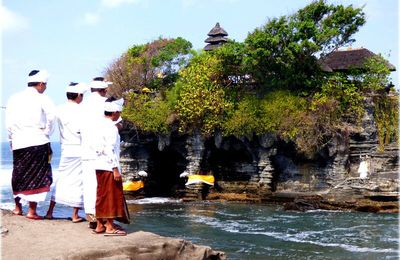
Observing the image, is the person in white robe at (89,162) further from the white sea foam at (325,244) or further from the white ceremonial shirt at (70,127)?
the white sea foam at (325,244)

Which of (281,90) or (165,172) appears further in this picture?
(165,172)

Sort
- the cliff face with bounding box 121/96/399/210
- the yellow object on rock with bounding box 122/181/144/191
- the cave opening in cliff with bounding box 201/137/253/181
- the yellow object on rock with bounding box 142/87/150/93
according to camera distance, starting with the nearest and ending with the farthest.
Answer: the cliff face with bounding box 121/96/399/210 → the cave opening in cliff with bounding box 201/137/253/181 → the yellow object on rock with bounding box 122/181/144/191 → the yellow object on rock with bounding box 142/87/150/93

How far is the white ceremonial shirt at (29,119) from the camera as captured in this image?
8281mm

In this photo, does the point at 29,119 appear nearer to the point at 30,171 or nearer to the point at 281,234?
the point at 30,171

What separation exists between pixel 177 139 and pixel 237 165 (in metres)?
3.71

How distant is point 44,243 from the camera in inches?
273

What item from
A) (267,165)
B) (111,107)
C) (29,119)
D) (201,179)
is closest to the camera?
(111,107)

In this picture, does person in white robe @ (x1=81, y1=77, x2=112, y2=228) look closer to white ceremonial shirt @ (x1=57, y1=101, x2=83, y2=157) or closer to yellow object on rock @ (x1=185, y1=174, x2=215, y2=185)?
white ceremonial shirt @ (x1=57, y1=101, x2=83, y2=157)

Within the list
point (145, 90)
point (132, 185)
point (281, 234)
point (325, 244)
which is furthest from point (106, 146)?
point (145, 90)

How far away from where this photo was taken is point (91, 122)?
7.79 meters

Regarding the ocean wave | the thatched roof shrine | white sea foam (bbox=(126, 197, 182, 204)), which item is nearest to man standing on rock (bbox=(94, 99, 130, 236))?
the ocean wave

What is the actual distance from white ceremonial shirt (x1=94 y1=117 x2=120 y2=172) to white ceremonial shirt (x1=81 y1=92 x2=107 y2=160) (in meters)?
0.09

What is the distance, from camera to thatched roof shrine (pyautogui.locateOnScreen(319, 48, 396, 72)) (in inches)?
1086

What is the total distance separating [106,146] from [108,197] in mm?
714
